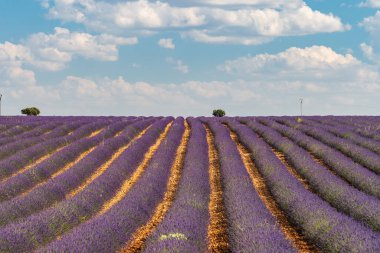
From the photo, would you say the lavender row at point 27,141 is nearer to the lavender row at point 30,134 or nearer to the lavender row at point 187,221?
the lavender row at point 30,134

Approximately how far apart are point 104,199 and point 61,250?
15.3ft

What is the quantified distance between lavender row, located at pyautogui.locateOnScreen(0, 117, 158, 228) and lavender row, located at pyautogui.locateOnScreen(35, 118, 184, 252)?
91 cm

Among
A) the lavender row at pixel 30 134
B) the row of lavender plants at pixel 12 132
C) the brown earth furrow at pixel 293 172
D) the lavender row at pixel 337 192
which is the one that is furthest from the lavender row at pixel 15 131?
the lavender row at pixel 337 192

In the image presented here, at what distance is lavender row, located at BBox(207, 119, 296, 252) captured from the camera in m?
6.12

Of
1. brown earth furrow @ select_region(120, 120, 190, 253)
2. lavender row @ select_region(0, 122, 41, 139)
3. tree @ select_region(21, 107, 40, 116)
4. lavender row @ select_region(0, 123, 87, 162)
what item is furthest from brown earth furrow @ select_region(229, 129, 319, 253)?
tree @ select_region(21, 107, 40, 116)

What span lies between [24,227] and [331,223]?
3.93 meters

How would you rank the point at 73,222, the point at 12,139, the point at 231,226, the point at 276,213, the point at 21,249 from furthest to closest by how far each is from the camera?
the point at 12,139 → the point at 276,213 → the point at 73,222 → the point at 231,226 → the point at 21,249

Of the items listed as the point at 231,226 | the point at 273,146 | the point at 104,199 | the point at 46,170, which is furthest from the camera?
the point at 273,146

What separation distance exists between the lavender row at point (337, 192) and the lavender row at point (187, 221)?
2.21 meters

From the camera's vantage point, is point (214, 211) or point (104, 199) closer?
point (214, 211)

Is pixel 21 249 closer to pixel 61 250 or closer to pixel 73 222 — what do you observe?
pixel 61 250

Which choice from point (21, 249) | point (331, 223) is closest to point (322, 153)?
point (331, 223)

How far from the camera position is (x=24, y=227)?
23.2ft

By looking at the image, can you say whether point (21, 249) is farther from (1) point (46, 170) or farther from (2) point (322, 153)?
(2) point (322, 153)
